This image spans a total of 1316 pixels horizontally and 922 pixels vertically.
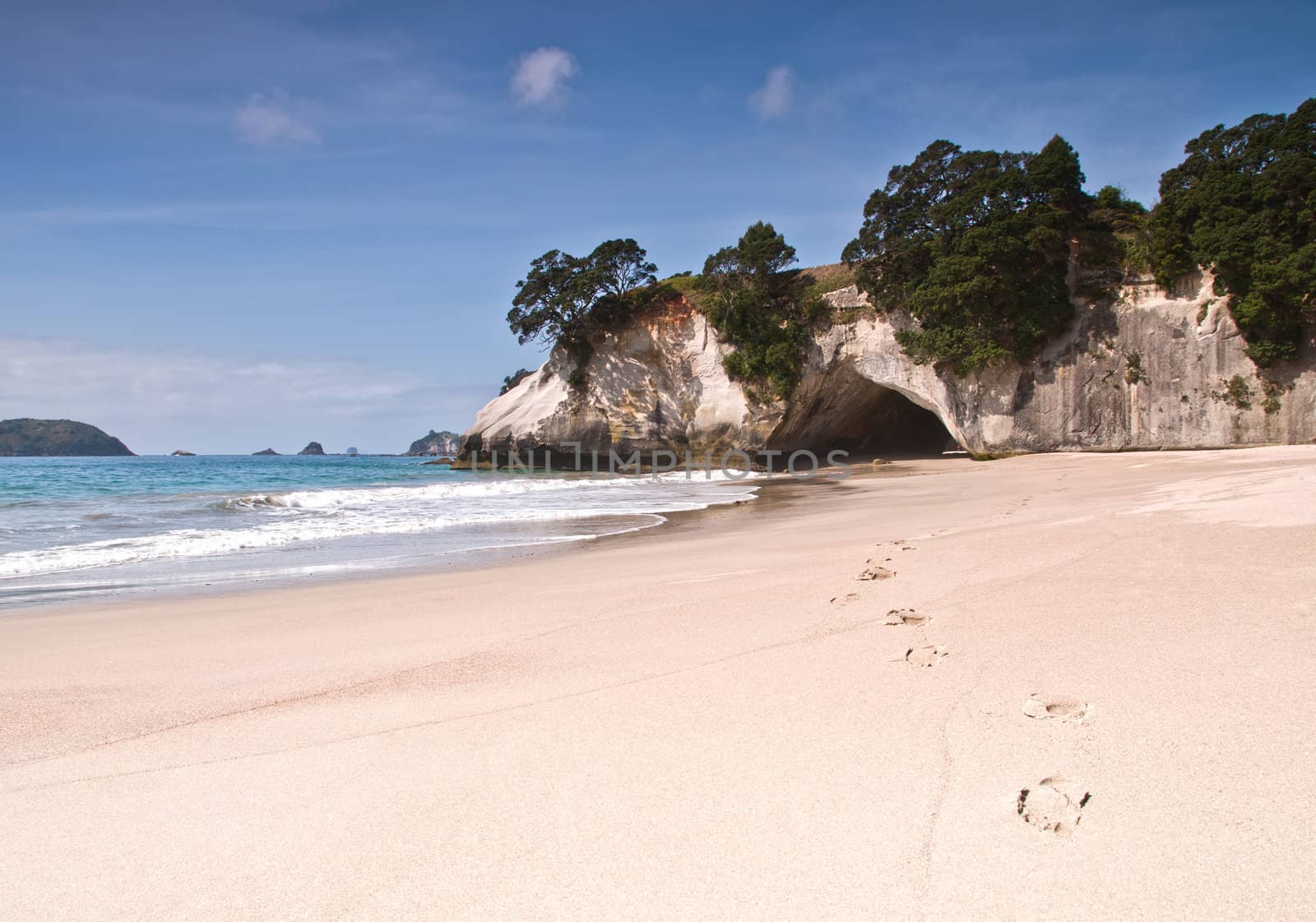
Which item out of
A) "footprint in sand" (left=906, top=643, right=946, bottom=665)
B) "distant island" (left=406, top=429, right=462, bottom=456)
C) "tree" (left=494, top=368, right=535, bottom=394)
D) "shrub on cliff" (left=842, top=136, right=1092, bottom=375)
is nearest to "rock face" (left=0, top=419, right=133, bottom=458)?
"distant island" (left=406, top=429, right=462, bottom=456)

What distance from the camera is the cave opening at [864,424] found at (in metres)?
30.9

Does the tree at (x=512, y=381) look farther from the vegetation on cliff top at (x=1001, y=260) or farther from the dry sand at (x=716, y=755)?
the dry sand at (x=716, y=755)

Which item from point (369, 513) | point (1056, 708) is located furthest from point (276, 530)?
point (1056, 708)

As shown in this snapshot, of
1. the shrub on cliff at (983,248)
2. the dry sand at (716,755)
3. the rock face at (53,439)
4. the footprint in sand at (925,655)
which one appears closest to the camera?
the dry sand at (716,755)

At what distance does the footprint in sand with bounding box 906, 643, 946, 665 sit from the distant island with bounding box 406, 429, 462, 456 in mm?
123362

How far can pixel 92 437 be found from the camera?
104875 millimetres

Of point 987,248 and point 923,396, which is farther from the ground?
point 987,248

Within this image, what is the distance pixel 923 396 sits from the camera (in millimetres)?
26953

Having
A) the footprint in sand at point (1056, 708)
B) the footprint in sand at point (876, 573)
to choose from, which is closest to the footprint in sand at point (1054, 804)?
the footprint in sand at point (1056, 708)

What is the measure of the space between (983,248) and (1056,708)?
23460 millimetres

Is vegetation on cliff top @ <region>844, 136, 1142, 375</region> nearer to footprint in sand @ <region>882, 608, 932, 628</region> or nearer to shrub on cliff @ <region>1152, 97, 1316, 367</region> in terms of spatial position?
shrub on cliff @ <region>1152, 97, 1316, 367</region>

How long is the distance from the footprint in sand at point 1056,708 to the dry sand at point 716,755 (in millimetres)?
15

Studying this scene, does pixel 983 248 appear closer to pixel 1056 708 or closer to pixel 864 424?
pixel 864 424

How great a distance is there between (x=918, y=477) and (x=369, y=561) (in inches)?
581
